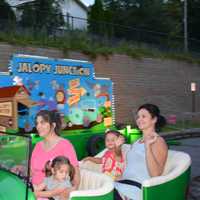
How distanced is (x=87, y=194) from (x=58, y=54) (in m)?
15.3

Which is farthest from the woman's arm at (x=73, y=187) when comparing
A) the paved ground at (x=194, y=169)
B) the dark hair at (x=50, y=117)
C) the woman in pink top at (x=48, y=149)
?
the paved ground at (x=194, y=169)

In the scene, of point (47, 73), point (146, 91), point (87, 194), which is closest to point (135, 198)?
point (87, 194)

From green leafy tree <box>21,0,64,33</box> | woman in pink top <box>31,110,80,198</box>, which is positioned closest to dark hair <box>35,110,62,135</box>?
woman in pink top <box>31,110,80,198</box>

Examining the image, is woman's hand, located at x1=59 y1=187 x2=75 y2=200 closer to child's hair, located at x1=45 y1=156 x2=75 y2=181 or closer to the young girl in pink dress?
child's hair, located at x1=45 y1=156 x2=75 y2=181

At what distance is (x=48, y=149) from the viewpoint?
387 centimetres

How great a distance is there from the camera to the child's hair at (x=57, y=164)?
141 inches

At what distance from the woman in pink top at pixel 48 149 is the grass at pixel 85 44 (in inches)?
506

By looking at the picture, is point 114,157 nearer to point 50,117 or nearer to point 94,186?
point 94,186

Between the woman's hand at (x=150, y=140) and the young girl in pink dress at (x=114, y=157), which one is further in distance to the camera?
the young girl in pink dress at (x=114, y=157)

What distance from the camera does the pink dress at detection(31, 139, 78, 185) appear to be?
382 centimetres

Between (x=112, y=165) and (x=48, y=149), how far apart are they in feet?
3.08

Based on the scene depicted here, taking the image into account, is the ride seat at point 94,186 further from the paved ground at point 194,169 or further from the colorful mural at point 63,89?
the colorful mural at point 63,89


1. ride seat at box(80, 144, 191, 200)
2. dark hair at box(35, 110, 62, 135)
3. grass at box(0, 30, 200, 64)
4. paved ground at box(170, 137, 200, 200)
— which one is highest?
grass at box(0, 30, 200, 64)

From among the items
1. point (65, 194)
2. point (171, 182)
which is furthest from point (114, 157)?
point (65, 194)
